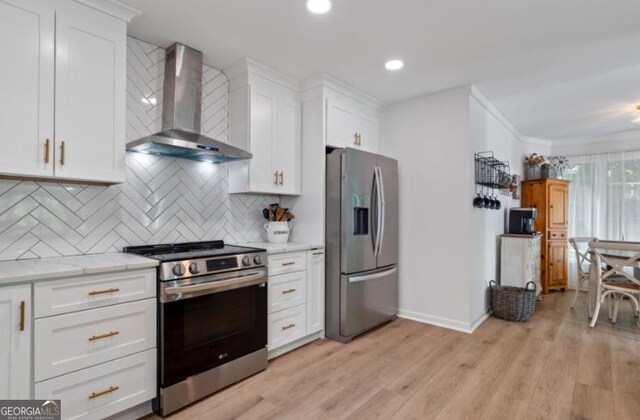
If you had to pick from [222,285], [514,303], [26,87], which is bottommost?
[514,303]

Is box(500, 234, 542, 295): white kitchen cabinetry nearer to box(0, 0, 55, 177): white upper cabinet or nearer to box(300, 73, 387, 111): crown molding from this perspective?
box(300, 73, 387, 111): crown molding

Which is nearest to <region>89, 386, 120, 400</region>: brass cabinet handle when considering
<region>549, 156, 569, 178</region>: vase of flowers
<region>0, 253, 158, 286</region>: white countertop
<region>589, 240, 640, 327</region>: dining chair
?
<region>0, 253, 158, 286</region>: white countertop

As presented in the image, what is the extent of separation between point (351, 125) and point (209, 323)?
238 cm

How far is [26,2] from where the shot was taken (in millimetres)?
1719

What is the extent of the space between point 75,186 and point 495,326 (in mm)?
4024

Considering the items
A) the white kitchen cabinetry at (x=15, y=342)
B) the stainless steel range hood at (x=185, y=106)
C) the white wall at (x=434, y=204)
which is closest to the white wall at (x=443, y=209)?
the white wall at (x=434, y=204)

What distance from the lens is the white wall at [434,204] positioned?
3287 mm

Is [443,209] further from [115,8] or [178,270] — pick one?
[115,8]

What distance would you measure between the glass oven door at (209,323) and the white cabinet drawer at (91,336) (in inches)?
3.7

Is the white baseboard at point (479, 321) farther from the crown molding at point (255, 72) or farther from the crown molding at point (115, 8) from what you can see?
the crown molding at point (115, 8)

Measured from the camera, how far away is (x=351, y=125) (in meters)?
3.43

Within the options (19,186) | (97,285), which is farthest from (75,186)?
(97,285)

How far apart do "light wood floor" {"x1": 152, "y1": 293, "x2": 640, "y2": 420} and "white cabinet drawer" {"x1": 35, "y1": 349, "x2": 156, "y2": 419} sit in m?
0.29

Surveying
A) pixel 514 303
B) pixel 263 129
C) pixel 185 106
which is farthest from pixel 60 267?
pixel 514 303
